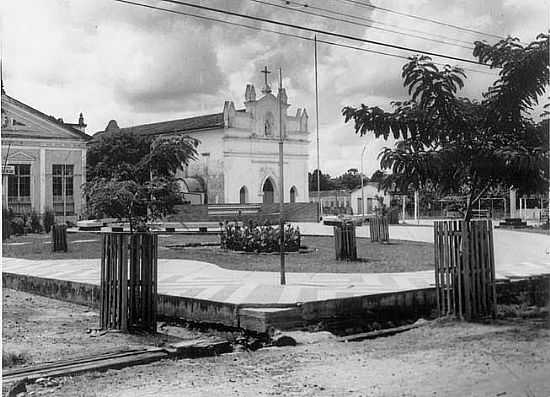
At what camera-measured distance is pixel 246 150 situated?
4.18 m

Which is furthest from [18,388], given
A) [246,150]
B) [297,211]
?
[297,211]

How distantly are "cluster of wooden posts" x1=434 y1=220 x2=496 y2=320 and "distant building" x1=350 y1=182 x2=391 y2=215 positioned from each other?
474 millimetres

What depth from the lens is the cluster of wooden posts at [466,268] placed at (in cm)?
509

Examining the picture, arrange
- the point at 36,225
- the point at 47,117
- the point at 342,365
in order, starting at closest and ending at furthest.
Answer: the point at 47,117
the point at 36,225
the point at 342,365

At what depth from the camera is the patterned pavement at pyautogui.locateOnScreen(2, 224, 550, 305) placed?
17.2ft

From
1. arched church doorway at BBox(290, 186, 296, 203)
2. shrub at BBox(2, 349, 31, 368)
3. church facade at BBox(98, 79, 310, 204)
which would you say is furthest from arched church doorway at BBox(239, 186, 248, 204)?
shrub at BBox(2, 349, 31, 368)

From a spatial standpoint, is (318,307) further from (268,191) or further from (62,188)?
(62,188)

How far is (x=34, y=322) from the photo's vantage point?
197 inches

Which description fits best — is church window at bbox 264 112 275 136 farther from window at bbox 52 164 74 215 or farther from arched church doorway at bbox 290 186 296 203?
window at bbox 52 164 74 215

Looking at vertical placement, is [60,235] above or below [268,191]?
below

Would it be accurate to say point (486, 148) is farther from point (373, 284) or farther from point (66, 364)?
point (66, 364)

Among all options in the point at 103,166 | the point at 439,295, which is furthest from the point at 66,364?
the point at 439,295

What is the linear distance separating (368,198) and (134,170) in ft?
5.84

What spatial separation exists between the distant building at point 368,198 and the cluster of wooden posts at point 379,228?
17.9 inches
